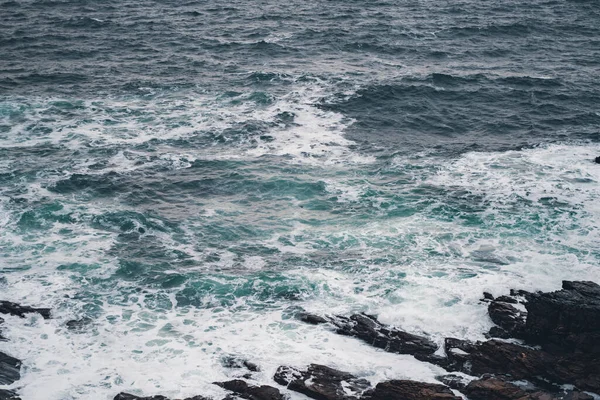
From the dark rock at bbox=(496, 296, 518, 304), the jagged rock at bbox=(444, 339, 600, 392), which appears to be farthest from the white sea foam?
the jagged rock at bbox=(444, 339, 600, 392)

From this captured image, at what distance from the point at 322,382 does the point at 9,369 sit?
14.5 m

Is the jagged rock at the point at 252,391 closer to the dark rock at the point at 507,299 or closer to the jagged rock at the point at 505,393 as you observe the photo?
the jagged rock at the point at 505,393

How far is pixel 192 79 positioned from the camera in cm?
6488

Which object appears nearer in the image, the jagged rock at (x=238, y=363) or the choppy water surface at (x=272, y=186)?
the jagged rock at (x=238, y=363)

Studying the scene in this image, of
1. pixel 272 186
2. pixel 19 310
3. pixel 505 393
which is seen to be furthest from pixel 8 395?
pixel 272 186

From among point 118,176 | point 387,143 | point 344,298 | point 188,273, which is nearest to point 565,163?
point 387,143

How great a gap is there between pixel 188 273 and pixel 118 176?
13.4m

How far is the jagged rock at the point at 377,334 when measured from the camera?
32.2 m

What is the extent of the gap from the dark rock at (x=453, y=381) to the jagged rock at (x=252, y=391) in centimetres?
728

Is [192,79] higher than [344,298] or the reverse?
higher

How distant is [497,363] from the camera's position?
30.7 metres

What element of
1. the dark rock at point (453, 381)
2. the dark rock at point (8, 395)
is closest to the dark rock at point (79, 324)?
the dark rock at point (8, 395)

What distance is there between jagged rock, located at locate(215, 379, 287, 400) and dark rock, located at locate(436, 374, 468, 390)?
7.28m

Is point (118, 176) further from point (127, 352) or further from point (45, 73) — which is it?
point (45, 73)
